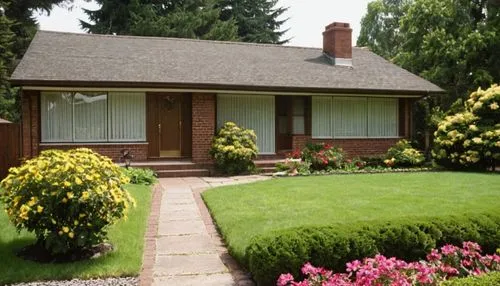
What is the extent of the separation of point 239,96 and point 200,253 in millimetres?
10687

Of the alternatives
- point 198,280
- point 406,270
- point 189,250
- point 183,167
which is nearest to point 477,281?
point 406,270

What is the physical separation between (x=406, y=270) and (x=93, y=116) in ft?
39.4

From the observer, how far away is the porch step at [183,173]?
14.0 meters

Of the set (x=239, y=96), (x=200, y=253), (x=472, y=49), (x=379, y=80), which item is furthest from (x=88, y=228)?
(x=472, y=49)

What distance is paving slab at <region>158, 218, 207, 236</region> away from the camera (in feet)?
23.5

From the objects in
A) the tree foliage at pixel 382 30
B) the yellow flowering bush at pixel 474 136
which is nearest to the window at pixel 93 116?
the yellow flowering bush at pixel 474 136

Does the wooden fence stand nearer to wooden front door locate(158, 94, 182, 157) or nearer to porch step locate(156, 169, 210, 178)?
porch step locate(156, 169, 210, 178)

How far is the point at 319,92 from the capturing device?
53.3 feet

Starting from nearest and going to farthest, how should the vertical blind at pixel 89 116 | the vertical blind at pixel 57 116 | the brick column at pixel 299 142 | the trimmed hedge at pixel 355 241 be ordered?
1. the trimmed hedge at pixel 355 241
2. the vertical blind at pixel 57 116
3. the vertical blind at pixel 89 116
4. the brick column at pixel 299 142

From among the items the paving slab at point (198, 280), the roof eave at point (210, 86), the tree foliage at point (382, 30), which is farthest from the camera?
the tree foliage at point (382, 30)

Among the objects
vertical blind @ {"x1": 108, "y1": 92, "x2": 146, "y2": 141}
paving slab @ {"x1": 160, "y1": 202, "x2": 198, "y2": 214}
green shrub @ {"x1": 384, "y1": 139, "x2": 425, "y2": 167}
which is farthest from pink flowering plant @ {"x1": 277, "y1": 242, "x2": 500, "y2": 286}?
vertical blind @ {"x1": 108, "y1": 92, "x2": 146, "y2": 141}

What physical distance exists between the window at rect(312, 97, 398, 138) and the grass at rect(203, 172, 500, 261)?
14.8 feet

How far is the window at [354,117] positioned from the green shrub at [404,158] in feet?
5.12

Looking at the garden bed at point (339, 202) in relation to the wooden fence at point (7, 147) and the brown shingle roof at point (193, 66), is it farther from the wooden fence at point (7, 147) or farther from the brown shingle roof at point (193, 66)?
the wooden fence at point (7, 147)
